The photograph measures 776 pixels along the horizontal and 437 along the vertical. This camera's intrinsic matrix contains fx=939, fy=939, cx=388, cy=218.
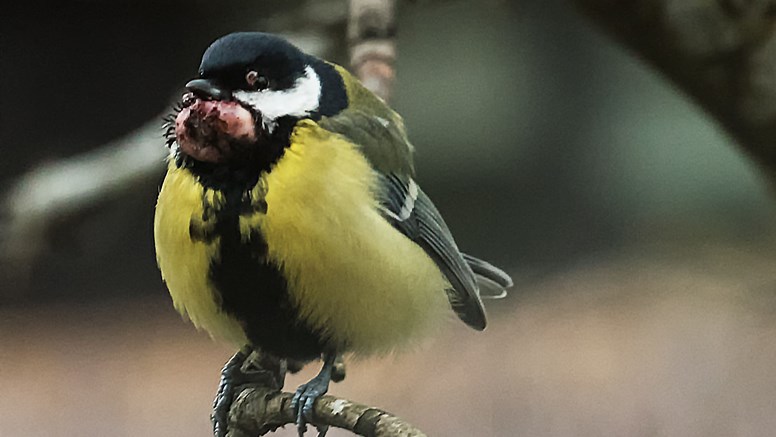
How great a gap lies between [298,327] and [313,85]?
144 millimetres

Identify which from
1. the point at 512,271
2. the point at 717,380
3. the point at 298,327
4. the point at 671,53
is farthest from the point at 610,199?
the point at 298,327

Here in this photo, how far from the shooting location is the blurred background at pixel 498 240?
3.03 ft

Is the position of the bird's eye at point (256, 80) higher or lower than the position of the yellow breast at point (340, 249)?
higher

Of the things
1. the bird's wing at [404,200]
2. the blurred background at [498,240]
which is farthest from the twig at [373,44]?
the blurred background at [498,240]

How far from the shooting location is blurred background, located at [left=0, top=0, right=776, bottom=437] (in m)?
0.92

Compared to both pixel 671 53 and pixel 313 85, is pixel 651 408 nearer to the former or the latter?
pixel 671 53

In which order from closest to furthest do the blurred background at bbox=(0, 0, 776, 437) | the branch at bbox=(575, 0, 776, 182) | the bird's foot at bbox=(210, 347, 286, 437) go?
the bird's foot at bbox=(210, 347, 286, 437) → the branch at bbox=(575, 0, 776, 182) → the blurred background at bbox=(0, 0, 776, 437)

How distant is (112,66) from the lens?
3.34 feet

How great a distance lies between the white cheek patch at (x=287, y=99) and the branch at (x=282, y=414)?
0.15 metres

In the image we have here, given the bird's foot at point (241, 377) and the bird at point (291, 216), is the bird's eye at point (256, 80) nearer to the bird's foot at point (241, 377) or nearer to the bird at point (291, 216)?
the bird at point (291, 216)

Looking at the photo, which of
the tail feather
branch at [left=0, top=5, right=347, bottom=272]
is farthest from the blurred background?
the tail feather

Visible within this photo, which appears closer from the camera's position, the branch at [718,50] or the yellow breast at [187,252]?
the yellow breast at [187,252]

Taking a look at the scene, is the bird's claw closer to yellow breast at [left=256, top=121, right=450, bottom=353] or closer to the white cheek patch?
yellow breast at [left=256, top=121, right=450, bottom=353]

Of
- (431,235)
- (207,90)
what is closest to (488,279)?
(431,235)
